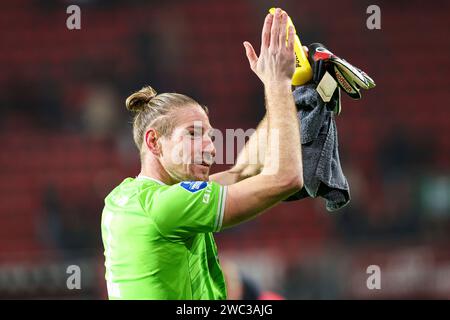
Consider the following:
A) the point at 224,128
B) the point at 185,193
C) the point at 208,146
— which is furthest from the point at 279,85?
the point at 224,128

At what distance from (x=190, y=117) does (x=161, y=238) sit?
408 millimetres

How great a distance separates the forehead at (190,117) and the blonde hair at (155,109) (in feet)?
0.05

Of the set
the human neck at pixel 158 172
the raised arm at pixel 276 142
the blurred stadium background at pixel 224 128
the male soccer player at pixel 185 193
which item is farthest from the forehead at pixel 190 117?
the blurred stadium background at pixel 224 128

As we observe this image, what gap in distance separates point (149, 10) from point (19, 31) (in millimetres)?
1898

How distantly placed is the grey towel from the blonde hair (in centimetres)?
35

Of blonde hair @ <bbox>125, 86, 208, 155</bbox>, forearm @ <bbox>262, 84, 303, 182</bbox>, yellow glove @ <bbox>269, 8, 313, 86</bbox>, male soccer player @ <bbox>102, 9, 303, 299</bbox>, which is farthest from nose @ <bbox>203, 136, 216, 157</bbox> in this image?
yellow glove @ <bbox>269, 8, 313, 86</bbox>

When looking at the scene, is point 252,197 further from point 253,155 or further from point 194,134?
point 253,155

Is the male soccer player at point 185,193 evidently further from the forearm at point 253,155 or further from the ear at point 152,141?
the forearm at point 253,155

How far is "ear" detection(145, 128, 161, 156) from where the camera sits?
2.57 m

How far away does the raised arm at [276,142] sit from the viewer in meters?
2.29

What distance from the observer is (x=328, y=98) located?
8.25ft

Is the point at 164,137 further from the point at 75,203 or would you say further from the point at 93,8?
the point at 93,8

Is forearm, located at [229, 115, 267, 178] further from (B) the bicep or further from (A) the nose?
(B) the bicep
